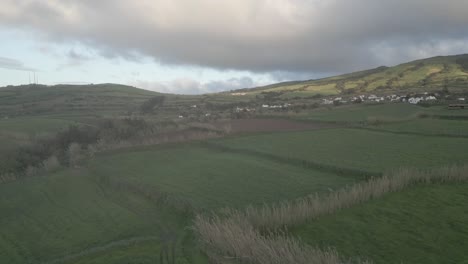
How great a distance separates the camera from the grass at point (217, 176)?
18922mm

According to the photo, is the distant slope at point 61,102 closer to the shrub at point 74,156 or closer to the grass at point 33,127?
the grass at point 33,127

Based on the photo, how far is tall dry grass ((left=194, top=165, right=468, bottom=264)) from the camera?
32.8 ft

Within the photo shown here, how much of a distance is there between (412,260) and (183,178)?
15.5 metres

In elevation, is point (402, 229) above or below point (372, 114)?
below

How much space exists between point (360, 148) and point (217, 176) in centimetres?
1191

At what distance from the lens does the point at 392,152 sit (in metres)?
25.9

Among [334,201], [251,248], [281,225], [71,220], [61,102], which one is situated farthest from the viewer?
[61,102]

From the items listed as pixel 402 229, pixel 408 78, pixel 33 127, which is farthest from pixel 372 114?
pixel 408 78

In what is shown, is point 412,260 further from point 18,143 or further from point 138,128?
point 18,143

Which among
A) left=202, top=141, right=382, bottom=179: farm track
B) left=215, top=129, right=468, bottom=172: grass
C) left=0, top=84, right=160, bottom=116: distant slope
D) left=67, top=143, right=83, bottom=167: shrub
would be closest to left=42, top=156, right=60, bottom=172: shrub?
left=67, top=143, right=83, bottom=167: shrub

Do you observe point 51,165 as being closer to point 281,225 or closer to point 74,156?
point 74,156

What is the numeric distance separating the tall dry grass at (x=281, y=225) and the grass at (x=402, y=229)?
0.44 m

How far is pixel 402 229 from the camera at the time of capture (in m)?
12.5

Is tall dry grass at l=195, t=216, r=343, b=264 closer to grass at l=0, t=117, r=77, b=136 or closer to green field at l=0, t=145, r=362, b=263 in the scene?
green field at l=0, t=145, r=362, b=263
